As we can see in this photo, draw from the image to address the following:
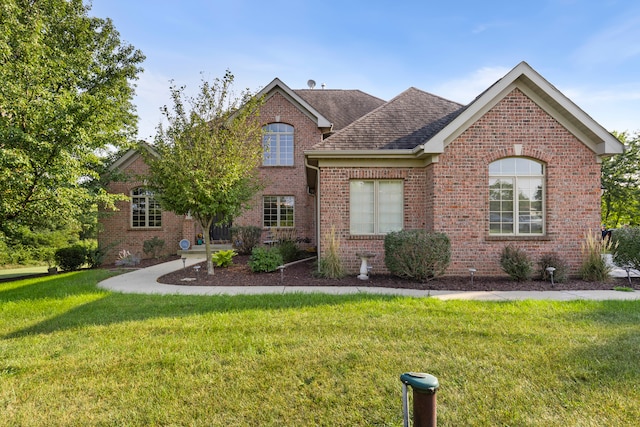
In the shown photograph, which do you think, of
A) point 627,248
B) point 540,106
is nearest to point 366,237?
point 540,106

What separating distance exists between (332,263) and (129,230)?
1238 centimetres

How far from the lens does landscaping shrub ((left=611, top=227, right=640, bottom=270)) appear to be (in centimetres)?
843

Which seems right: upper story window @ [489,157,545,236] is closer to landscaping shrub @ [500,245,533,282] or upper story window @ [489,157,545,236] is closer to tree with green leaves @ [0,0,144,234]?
landscaping shrub @ [500,245,533,282]

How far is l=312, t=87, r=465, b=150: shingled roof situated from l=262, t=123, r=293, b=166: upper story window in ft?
19.8

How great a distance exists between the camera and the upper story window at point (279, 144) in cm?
1658

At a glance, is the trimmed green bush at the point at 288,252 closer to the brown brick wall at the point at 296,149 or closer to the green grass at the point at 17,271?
the brown brick wall at the point at 296,149

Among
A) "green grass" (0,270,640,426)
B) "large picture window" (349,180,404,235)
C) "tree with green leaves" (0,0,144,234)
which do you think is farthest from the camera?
"large picture window" (349,180,404,235)

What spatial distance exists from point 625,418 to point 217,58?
11.5m

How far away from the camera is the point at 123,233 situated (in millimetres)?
16578

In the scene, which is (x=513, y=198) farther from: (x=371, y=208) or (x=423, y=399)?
(x=423, y=399)

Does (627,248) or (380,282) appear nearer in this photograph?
(627,248)

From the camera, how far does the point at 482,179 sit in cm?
911

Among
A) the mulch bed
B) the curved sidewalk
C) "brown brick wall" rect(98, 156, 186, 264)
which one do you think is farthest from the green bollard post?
"brown brick wall" rect(98, 156, 186, 264)

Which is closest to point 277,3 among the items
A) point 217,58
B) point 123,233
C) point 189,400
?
point 217,58
